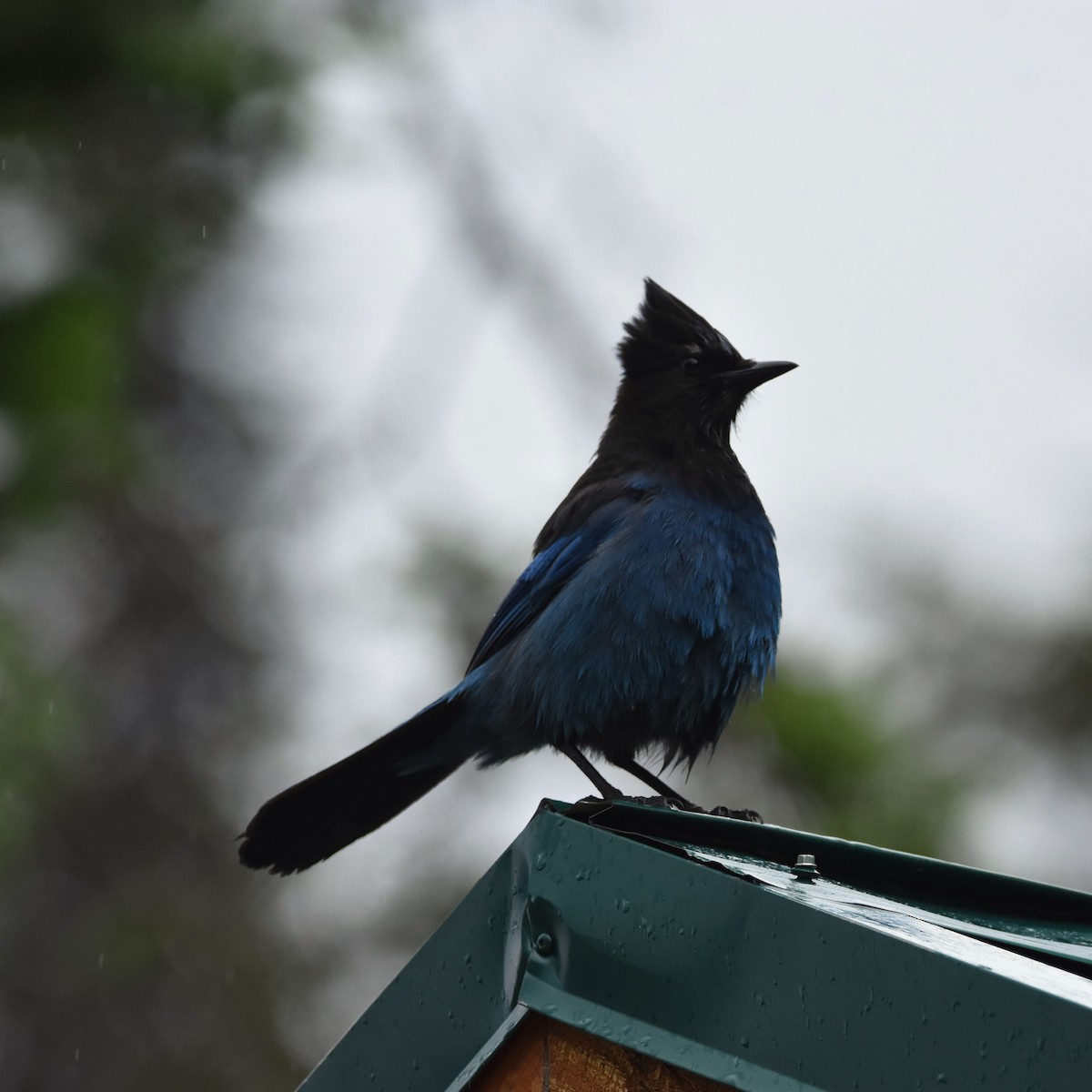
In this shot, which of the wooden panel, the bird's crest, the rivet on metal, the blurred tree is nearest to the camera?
the wooden panel

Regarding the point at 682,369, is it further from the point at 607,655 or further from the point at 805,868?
the point at 805,868

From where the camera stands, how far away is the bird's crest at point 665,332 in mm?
5320

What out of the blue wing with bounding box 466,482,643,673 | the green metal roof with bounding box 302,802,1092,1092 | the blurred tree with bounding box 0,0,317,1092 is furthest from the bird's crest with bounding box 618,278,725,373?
the green metal roof with bounding box 302,802,1092,1092

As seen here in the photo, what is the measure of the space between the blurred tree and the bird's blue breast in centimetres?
186

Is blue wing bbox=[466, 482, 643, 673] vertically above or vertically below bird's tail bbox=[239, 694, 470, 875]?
above

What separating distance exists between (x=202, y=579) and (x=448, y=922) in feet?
19.1

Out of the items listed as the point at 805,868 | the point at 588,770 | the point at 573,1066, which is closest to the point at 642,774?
the point at 588,770

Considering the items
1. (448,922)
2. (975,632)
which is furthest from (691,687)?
(975,632)

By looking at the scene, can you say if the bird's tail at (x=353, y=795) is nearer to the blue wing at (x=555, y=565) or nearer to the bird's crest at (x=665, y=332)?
the blue wing at (x=555, y=565)

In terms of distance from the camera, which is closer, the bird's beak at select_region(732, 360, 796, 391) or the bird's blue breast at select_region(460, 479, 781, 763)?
the bird's blue breast at select_region(460, 479, 781, 763)

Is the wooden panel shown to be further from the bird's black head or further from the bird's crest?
the bird's crest

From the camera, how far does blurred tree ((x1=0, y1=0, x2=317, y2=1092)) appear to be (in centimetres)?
544

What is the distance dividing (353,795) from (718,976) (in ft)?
7.14

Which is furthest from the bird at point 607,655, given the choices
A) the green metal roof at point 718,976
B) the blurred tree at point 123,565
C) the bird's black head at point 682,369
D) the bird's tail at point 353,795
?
the blurred tree at point 123,565
